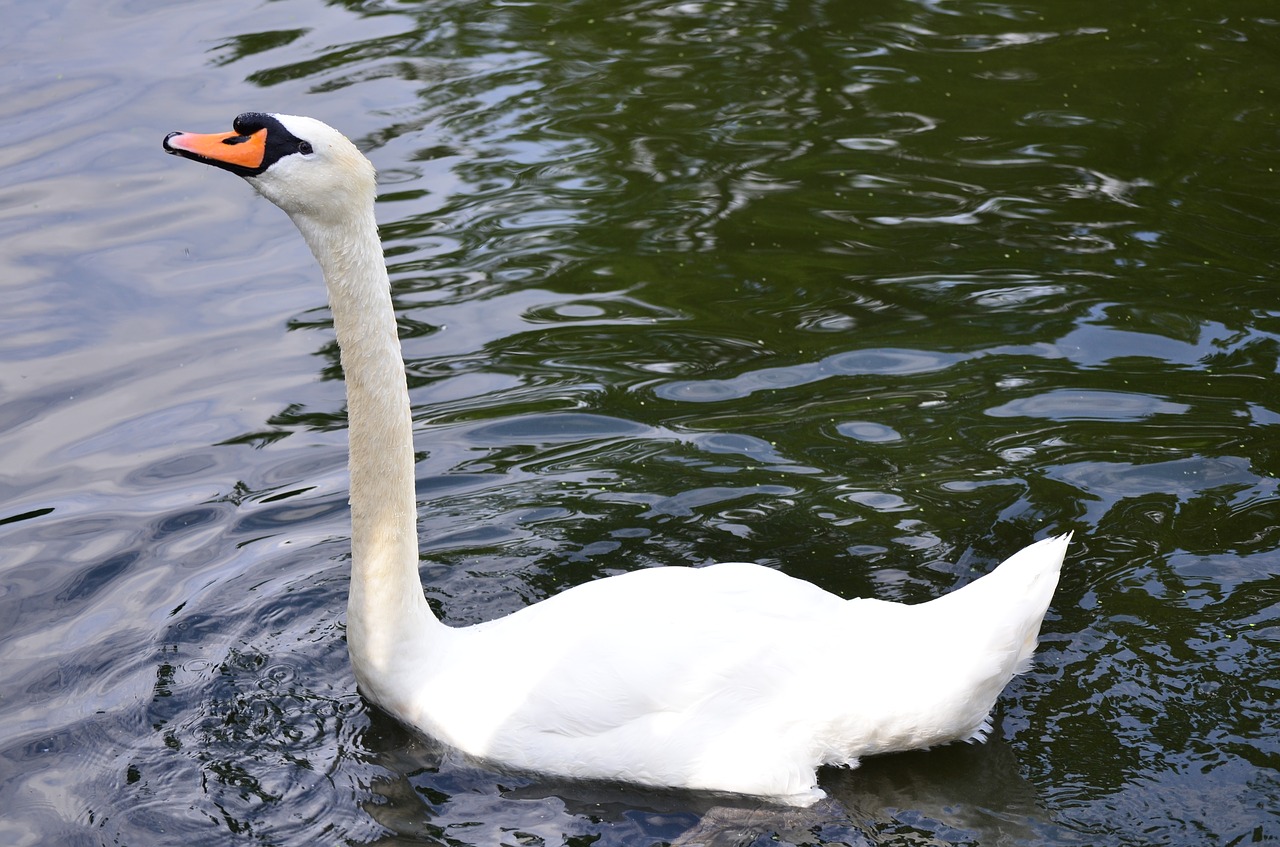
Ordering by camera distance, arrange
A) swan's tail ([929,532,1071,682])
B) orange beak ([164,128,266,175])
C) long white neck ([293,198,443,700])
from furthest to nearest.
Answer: long white neck ([293,198,443,700]) → swan's tail ([929,532,1071,682]) → orange beak ([164,128,266,175])

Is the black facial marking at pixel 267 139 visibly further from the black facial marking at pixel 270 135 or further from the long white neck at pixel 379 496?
the long white neck at pixel 379 496

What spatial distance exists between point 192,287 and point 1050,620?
229 inches

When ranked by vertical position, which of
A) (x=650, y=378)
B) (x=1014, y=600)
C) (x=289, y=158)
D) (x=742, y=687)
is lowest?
(x=650, y=378)

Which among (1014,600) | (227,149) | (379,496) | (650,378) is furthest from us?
(650,378)

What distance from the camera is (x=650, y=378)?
7945mm

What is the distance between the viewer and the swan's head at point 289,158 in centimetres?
469

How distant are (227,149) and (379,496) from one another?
140 cm

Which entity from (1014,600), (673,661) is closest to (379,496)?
(673,661)

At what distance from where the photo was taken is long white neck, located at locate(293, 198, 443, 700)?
522 cm

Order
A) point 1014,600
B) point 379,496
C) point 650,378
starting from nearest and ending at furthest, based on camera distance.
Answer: point 1014,600
point 379,496
point 650,378

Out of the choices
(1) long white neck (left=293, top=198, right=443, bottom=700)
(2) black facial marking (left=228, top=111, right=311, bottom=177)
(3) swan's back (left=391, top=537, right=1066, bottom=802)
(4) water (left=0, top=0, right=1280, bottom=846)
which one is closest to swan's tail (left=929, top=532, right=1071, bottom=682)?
(3) swan's back (left=391, top=537, right=1066, bottom=802)

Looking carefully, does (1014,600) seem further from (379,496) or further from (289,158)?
(289,158)

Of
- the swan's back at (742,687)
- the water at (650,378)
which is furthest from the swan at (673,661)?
the water at (650,378)

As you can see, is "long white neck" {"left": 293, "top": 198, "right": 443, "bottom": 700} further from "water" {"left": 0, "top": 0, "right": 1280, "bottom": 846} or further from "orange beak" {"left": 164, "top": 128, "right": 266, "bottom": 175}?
"orange beak" {"left": 164, "top": 128, "right": 266, "bottom": 175}
